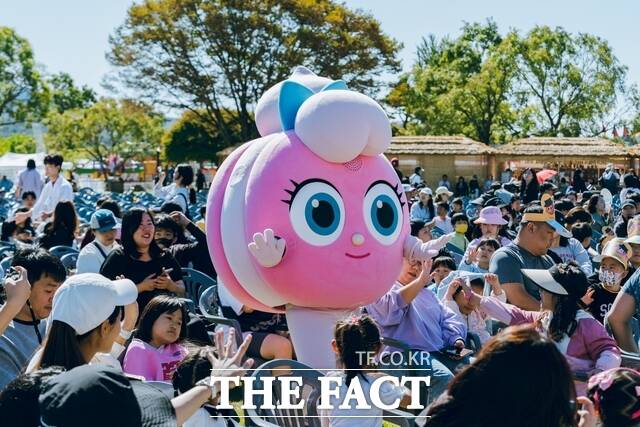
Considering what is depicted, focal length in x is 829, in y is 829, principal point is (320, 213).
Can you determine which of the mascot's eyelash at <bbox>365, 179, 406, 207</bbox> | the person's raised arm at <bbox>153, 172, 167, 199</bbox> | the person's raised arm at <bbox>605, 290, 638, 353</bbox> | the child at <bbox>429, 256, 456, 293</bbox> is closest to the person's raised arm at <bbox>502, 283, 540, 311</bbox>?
the person's raised arm at <bbox>605, 290, 638, 353</bbox>

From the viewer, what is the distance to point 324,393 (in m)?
3.76

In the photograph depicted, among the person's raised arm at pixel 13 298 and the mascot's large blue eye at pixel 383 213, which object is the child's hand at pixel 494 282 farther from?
the person's raised arm at pixel 13 298

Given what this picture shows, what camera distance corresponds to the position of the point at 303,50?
1460 inches

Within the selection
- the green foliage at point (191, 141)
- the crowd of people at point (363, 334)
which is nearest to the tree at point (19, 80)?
the green foliage at point (191, 141)

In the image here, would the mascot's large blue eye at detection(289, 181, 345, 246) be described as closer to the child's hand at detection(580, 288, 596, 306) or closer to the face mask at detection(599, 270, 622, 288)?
the child's hand at detection(580, 288, 596, 306)

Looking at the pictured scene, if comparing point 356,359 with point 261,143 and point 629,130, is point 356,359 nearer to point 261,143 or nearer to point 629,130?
point 261,143

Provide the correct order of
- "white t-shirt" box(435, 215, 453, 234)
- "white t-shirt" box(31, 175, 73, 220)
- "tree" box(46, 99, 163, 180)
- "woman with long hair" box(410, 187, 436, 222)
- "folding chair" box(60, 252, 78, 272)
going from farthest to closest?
1. "tree" box(46, 99, 163, 180)
2. "woman with long hair" box(410, 187, 436, 222)
3. "white t-shirt" box(435, 215, 453, 234)
4. "white t-shirt" box(31, 175, 73, 220)
5. "folding chair" box(60, 252, 78, 272)

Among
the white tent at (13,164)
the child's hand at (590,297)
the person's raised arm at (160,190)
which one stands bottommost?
the child's hand at (590,297)

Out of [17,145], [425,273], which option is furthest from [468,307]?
[17,145]

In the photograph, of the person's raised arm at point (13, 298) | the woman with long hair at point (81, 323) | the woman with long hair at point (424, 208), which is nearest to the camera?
the woman with long hair at point (81, 323)

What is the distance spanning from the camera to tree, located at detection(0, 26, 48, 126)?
56188 millimetres

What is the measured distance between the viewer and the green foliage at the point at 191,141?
1731 inches

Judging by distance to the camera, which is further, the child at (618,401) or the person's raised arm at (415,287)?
the person's raised arm at (415,287)

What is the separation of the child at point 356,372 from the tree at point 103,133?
46118mm
